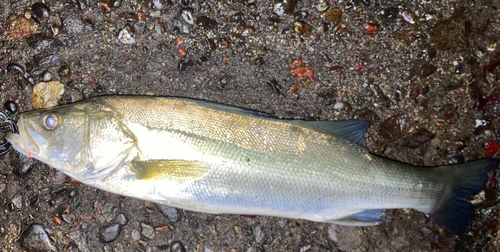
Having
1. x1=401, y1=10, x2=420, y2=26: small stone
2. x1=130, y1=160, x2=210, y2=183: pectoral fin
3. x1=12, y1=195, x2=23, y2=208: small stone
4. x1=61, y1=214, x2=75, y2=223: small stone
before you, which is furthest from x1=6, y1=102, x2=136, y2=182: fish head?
x1=401, y1=10, x2=420, y2=26: small stone

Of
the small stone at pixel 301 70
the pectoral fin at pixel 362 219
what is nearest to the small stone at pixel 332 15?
the small stone at pixel 301 70

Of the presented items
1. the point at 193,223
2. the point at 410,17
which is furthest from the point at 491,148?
the point at 193,223

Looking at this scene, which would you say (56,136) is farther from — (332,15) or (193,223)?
(332,15)

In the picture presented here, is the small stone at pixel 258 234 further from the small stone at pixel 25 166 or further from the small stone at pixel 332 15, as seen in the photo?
the small stone at pixel 25 166

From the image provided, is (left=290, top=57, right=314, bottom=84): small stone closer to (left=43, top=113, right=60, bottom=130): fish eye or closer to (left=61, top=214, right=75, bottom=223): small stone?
(left=43, top=113, right=60, bottom=130): fish eye

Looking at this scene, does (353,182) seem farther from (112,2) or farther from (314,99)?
(112,2)

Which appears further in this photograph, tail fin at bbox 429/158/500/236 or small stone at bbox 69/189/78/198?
small stone at bbox 69/189/78/198

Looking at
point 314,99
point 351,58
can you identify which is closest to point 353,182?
point 314,99
